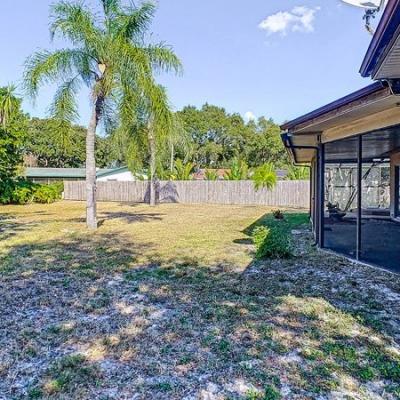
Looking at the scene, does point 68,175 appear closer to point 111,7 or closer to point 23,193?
point 23,193

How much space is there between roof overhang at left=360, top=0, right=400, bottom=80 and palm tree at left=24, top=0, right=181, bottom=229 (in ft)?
27.4

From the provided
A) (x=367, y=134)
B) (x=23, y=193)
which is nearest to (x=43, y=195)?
(x=23, y=193)

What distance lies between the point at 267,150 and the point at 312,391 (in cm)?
4113

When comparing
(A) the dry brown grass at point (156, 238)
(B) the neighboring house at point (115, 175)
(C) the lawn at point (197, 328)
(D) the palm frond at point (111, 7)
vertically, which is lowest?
(C) the lawn at point (197, 328)

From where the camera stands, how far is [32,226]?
41.3 ft

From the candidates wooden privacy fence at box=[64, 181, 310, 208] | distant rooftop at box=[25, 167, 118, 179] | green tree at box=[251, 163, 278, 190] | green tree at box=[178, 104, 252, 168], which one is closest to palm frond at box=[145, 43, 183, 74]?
green tree at box=[251, 163, 278, 190]

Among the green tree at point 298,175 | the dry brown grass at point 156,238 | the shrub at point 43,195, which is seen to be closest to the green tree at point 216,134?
the green tree at point 298,175

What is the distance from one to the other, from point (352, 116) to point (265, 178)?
58.0ft

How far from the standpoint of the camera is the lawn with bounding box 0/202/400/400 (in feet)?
9.00

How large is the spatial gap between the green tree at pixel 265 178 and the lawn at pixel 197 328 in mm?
16551

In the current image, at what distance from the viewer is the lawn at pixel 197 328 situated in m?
2.74

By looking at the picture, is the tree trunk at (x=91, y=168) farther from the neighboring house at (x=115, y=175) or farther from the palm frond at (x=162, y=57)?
the neighboring house at (x=115, y=175)

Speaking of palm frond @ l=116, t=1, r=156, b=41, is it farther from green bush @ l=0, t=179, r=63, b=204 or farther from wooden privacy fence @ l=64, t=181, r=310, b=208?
green bush @ l=0, t=179, r=63, b=204

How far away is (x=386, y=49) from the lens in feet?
9.30
